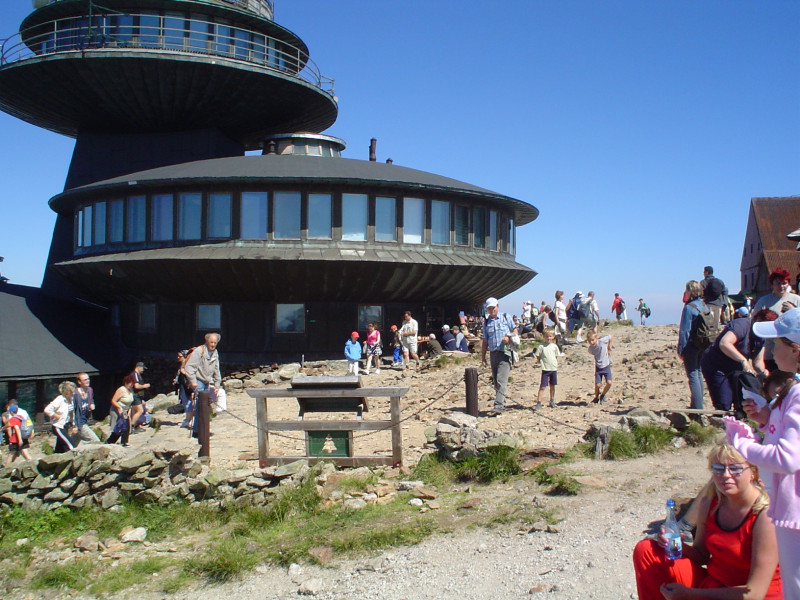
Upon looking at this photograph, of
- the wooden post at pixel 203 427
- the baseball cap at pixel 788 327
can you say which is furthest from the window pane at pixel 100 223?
the baseball cap at pixel 788 327

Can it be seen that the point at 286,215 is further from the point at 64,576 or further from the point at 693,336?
the point at 64,576

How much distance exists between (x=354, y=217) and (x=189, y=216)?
5579 millimetres

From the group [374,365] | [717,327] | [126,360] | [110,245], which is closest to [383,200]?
[374,365]

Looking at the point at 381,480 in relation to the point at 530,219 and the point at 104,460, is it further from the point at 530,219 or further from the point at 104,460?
the point at 530,219

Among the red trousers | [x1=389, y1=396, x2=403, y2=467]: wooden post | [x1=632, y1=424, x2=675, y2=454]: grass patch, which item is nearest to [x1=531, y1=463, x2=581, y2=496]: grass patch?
[x1=632, y1=424, x2=675, y2=454]: grass patch

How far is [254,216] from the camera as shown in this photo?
23.9 metres

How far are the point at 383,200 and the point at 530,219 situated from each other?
10435mm

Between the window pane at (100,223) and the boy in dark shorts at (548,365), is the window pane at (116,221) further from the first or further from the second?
the boy in dark shorts at (548,365)

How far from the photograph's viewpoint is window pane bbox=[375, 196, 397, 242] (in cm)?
2431

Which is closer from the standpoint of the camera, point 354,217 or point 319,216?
point 319,216

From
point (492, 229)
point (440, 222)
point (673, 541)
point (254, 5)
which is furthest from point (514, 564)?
point (254, 5)

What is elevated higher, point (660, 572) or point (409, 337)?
point (409, 337)

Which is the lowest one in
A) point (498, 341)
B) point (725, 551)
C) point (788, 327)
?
point (725, 551)

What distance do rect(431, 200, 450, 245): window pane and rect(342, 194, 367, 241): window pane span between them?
99.5 inches
